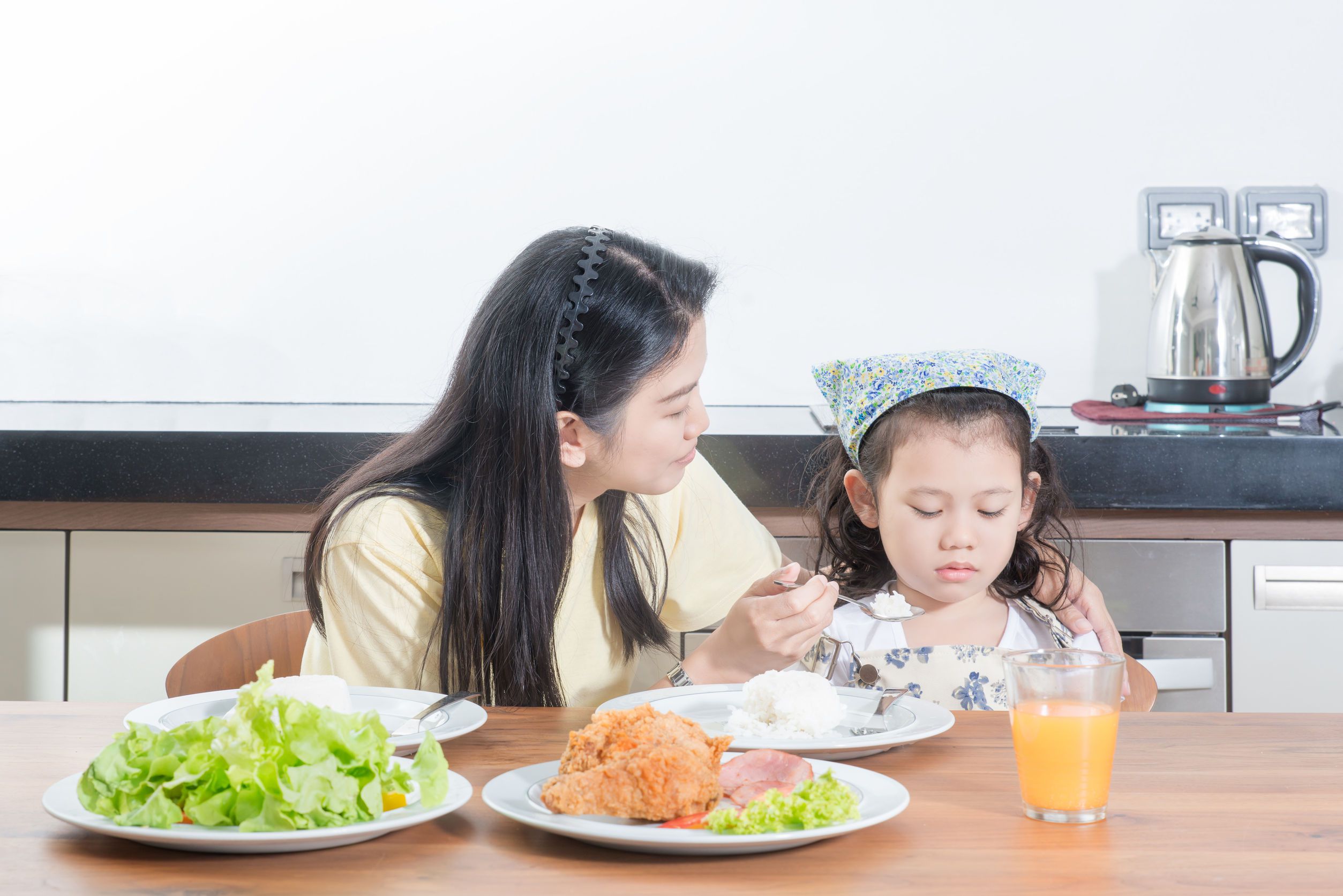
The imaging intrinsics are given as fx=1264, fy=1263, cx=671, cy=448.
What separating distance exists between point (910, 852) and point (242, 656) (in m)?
0.81

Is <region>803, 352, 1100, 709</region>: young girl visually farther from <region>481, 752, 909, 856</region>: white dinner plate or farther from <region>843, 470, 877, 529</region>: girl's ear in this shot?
<region>481, 752, 909, 856</region>: white dinner plate

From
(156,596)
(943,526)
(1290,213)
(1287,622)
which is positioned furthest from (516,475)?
(1290,213)

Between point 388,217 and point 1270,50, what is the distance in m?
1.49

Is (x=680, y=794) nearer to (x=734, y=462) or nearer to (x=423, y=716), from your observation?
(x=423, y=716)

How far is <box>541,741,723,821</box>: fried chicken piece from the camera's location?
0.62 m

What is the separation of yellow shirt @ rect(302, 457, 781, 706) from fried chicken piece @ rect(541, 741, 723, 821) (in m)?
0.55

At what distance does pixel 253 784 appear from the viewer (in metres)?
0.60

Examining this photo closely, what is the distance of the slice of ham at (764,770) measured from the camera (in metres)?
0.67

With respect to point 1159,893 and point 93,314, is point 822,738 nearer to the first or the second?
point 1159,893

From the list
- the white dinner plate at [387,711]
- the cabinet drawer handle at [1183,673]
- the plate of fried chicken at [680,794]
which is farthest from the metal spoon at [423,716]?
the cabinet drawer handle at [1183,673]

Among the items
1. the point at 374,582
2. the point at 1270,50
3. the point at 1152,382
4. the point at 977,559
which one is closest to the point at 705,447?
the point at 977,559

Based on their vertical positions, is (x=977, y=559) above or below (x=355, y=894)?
above

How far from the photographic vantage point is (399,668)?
1.15 metres

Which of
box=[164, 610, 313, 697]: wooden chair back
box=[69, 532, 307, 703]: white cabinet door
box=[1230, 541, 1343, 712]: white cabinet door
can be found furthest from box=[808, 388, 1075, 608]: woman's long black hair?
box=[69, 532, 307, 703]: white cabinet door
